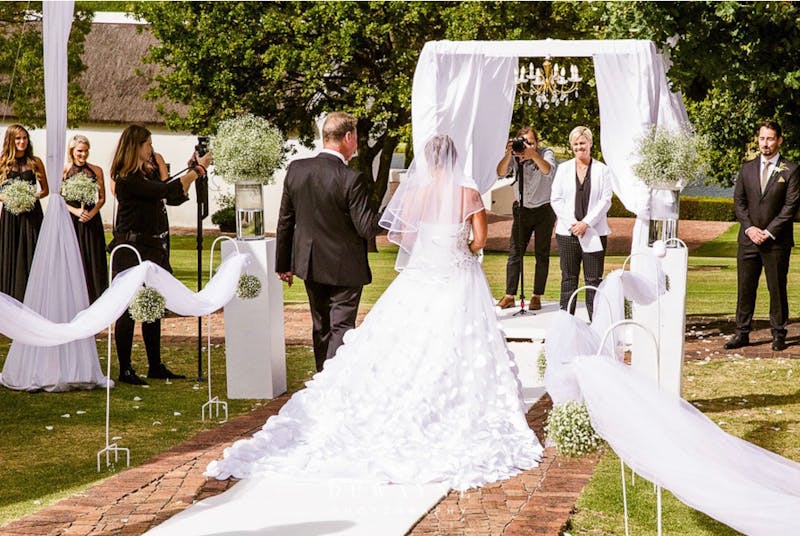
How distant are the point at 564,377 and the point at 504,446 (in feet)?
5.79

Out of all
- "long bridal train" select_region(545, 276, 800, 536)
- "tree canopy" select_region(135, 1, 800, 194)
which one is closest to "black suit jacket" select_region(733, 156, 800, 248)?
"long bridal train" select_region(545, 276, 800, 536)

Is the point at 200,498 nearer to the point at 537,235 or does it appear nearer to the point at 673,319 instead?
the point at 673,319

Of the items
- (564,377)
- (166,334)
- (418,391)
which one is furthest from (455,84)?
(564,377)

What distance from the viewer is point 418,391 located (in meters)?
6.65

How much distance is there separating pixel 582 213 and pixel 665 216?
2.78m

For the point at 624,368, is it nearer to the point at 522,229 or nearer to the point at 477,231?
the point at 477,231

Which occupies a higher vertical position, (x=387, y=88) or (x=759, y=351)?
(x=387, y=88)

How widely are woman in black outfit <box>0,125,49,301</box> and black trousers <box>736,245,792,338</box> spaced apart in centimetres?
619

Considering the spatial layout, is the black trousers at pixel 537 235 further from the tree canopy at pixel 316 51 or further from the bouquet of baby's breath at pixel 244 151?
the tree canopy at pixel 316 51

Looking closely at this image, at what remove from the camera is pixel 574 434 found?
4.42 meters

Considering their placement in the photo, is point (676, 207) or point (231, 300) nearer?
point (676, 207)

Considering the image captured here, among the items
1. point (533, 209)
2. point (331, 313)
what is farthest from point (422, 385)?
point (533, 209)

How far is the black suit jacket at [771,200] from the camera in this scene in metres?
9.93

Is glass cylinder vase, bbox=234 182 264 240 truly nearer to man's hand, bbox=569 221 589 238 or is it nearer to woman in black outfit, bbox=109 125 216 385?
woman in black outfit, bbox=109 125 216 385
